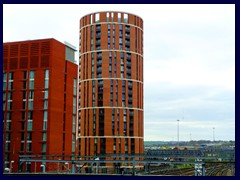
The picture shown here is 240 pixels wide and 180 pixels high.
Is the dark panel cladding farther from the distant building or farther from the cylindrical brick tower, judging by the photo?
the cylindrical brick tower

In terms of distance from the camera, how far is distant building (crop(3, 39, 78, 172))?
175 feet

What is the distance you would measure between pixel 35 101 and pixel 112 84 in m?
23.1

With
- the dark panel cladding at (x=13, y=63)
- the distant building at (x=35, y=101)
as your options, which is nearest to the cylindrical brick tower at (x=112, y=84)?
the distant building at (x=35, y=101)

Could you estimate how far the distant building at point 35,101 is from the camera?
53.4 m

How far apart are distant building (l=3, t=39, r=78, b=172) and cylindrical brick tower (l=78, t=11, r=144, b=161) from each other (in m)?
15.7

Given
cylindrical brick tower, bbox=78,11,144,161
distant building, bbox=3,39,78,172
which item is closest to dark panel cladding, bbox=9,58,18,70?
distant building, bbox=3,39,78,172

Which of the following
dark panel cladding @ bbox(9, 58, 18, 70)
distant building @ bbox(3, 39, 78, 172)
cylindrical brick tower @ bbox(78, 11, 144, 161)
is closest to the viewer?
distant building @ bbox(3, 39, 78, 172)

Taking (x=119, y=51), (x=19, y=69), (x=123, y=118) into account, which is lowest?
(x=123, y=118)

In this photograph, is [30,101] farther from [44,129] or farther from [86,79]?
[86,79]

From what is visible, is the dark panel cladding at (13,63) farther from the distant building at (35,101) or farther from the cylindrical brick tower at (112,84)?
the cylindrical brick tower at (112,84)

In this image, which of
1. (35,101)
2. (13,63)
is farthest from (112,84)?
(13,63)

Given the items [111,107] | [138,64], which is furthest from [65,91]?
[138,64]

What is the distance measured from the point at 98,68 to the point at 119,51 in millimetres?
5793

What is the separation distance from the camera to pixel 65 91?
191ft
